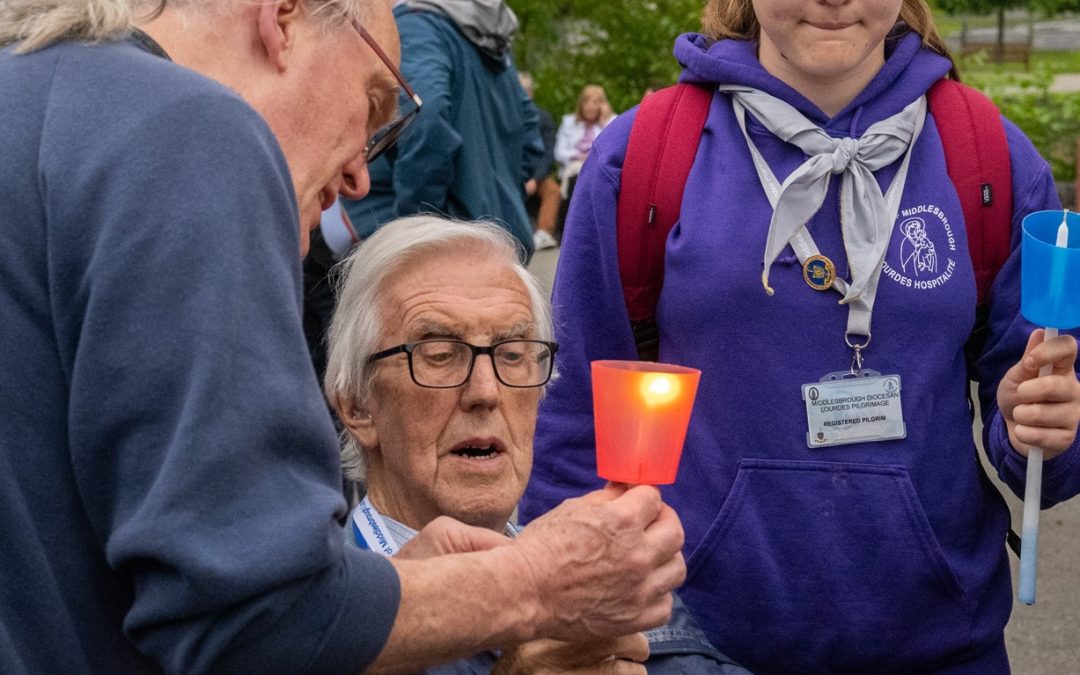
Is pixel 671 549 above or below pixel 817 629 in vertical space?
above

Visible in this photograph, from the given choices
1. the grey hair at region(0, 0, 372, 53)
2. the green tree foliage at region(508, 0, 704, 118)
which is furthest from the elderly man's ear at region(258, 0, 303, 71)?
the green tree foliage at region(508, 0, 704, 118)

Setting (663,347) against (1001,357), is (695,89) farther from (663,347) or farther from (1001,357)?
(1001,357)

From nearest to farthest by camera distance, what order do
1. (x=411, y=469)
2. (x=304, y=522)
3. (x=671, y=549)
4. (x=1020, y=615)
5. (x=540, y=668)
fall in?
(x=304, y=522)
(x=671, y=549)
(x=540, y=668)
(x=411, y=469)
(x=1020, y=615)

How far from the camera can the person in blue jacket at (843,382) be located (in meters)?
2.51

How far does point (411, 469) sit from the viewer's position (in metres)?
2.51

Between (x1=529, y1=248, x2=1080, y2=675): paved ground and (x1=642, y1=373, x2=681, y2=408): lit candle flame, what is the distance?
2.69 meters

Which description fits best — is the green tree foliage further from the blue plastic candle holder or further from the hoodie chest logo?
the blue plastic candle holder

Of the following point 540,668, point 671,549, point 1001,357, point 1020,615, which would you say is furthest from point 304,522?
point 1020,615

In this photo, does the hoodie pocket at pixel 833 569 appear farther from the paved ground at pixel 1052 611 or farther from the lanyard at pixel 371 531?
the paved ground at pixel 1052 611

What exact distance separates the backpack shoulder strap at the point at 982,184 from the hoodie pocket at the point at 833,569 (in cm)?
40

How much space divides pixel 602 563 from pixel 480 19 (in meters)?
4.05

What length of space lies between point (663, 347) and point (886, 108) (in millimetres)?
577

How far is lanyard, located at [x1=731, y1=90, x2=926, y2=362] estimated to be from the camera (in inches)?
98.4

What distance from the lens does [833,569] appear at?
252 cm
